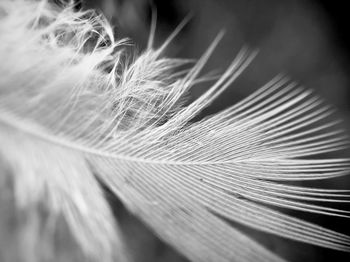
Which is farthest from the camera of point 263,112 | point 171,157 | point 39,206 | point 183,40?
point 183,40

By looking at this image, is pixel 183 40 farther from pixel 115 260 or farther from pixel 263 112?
pixel 115 260

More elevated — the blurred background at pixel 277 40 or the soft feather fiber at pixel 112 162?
the blurred background at pixel 277 40

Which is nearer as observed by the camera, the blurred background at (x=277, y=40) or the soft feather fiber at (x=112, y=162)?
the soft feather fiber at (x=112, y=162)

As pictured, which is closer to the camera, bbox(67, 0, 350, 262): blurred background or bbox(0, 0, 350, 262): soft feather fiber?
bbox(0, 0, 350, 262): soft feather fiber

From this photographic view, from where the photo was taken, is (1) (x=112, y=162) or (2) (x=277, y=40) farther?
Result: (2) (x=277, y=40)

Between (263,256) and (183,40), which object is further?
(183,40)

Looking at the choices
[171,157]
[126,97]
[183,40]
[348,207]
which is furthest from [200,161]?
[183,40]

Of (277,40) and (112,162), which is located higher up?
(277,40)

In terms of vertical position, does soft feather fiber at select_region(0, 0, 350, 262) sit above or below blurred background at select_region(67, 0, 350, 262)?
below
